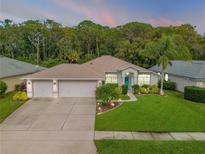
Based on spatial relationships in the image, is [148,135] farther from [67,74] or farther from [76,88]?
[67,74]

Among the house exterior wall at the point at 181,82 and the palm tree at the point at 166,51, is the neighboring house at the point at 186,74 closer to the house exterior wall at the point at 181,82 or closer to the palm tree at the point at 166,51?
the house exterior wall at the point at 181,82

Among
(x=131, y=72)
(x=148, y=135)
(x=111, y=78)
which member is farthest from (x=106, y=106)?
(x=131, y=72)

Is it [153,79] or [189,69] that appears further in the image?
[189,69]

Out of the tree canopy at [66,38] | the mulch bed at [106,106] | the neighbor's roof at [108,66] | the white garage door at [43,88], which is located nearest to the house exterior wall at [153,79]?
the neighbor's roof at [108,66]

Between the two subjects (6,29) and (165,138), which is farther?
(6,29)

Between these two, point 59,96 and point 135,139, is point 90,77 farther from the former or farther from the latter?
point 135,139

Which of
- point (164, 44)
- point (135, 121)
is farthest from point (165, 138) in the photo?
point (164, 44)

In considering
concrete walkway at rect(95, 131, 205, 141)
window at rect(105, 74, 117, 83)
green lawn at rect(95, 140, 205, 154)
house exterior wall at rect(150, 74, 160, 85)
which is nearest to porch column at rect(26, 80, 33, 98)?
→ window at rect(105, 74, 117, 83)
